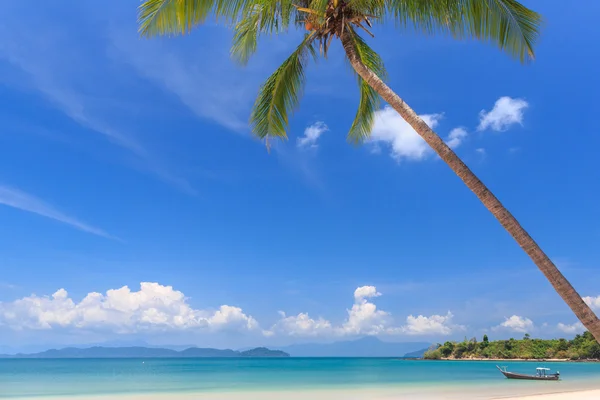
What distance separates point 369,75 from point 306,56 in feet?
6.07

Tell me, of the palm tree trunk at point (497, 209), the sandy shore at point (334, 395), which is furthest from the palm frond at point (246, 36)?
the sandy shore at point (334, 395)

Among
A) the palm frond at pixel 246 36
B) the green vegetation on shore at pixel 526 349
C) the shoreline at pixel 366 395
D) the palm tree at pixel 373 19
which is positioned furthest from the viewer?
the green vegetation on shore at pixel 526 349

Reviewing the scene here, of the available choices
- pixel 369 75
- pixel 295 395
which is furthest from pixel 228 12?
pixel 295 395

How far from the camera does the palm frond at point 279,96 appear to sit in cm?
774

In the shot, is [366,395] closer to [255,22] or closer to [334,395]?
[334,395]

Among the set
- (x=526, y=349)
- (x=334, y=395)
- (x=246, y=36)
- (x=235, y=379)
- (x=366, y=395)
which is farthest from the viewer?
(x=526, y=349)

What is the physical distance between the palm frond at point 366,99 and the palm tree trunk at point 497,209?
2156mm

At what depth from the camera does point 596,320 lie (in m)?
4.16

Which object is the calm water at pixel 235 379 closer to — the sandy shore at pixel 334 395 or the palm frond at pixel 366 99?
the sandy shore at pixel 334 395

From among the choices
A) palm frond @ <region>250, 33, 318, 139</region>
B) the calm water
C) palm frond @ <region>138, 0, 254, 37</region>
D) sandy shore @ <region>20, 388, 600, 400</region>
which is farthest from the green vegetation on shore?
palm frond @ <region>138, 0, 254, 37</region>

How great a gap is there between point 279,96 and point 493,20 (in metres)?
3.26

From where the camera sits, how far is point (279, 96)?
798 centimetres

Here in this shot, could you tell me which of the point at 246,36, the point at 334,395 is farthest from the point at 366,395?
the point at 246,36

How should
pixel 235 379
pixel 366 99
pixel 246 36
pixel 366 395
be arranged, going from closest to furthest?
pixel 246 36 < pixel 366 99 < pixel 366 395 < pixel 235 379
